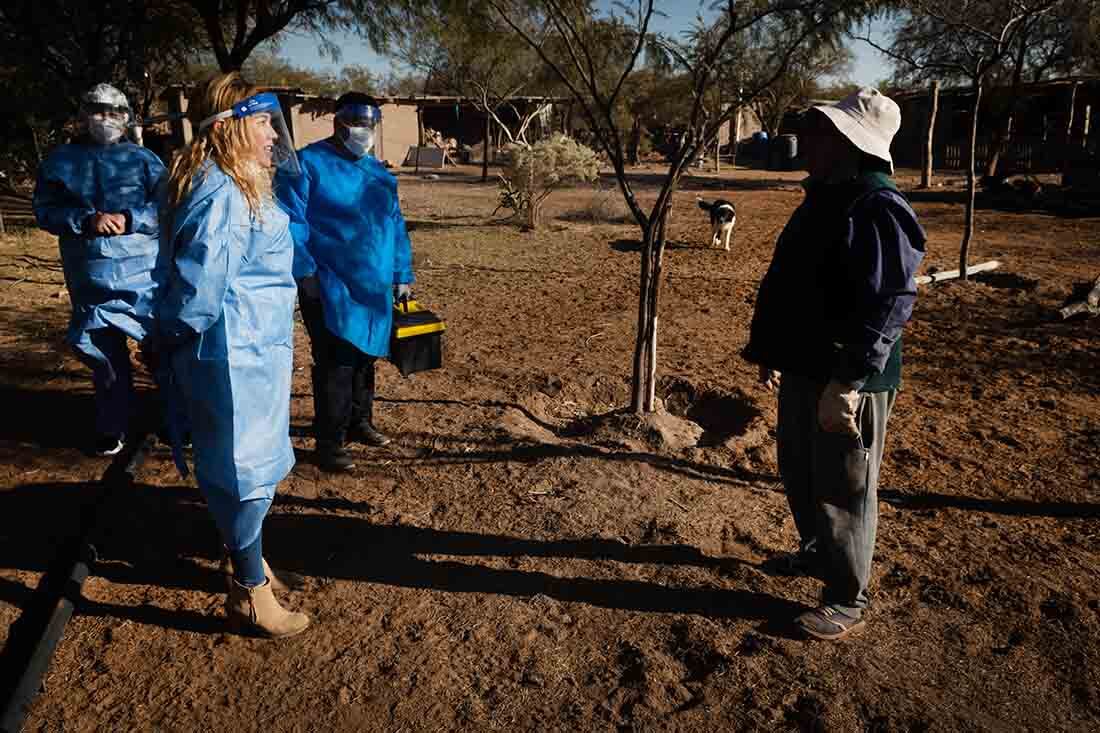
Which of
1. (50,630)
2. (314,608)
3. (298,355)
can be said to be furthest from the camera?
(298,355)

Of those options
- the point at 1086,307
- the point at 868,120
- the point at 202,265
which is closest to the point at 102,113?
the point at 202,265

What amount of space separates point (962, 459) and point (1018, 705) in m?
1.89

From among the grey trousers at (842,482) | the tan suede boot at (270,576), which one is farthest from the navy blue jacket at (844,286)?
the tan suede boot at (270,576)

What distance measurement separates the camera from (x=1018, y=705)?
88.4 inches

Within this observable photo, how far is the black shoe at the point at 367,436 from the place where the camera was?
4.06 metres

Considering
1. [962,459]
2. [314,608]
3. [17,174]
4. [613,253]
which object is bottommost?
[314,608]

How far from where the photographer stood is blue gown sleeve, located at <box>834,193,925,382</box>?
221 cm

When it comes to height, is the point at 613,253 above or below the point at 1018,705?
above

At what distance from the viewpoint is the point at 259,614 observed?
2.51 metres

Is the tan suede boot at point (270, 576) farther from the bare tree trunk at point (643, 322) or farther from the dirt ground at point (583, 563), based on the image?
the bare tree trunk at point (643, 322)

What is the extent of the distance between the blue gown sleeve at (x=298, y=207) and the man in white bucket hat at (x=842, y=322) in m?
1.93

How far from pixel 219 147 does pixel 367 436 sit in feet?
6.99

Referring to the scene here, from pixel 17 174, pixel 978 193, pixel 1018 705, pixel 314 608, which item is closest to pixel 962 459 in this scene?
pixel 1018 705

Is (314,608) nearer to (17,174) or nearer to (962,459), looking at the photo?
(962,459)
